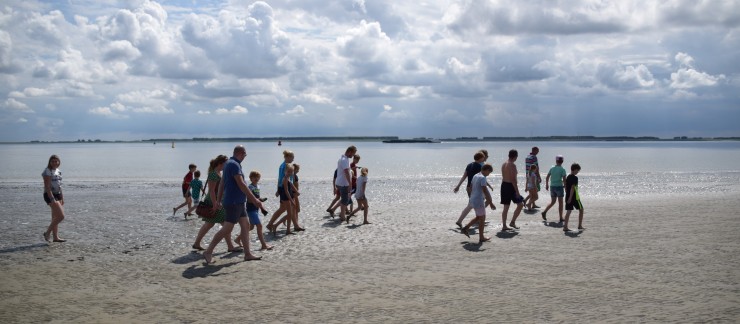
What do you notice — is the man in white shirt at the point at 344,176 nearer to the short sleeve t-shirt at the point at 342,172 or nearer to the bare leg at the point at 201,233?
the short sleeve t-shirt at the point at 342,172

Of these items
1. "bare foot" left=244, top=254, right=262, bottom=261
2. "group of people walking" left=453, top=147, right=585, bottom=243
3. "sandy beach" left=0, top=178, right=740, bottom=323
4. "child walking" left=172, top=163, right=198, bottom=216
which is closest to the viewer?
"sandy beach" left=0, top=178, right=740, bottom=323

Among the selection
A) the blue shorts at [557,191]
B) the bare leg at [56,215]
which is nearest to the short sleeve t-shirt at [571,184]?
the blue shorts at [557,191]

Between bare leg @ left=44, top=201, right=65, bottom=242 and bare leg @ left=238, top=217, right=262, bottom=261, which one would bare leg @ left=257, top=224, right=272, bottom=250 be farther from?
bare leg @ left=44, top=201, right=65, bottom=242

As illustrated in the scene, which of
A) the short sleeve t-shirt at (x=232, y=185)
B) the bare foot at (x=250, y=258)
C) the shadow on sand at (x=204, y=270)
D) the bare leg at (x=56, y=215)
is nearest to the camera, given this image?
the shadow on sand at (x=204, y=270)

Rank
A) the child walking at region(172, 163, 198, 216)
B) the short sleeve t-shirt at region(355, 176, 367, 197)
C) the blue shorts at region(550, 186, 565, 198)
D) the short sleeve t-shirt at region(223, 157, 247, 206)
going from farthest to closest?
the child walking at region(172, 163, 198, 216) < the blue shorts at region(550, 186, 565, 198) < the short sleeve t-shirt at region(355, 176, 367, 197) < the short sleeve t-shirt at region(223, 157, 247, 206)

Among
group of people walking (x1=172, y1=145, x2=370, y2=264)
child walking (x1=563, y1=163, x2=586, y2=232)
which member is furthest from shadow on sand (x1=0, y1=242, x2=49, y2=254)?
child walking (x1=563, y1=163, x2=586, y2=232)

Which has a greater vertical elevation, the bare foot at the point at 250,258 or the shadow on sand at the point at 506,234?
the bare foot at the point at 250,258

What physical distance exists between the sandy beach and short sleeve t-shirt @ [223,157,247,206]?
Result: 3.67ft

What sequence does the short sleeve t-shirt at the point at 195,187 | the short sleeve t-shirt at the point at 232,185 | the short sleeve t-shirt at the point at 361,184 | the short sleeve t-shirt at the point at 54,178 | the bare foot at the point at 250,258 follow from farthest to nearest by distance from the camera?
the short sleeve t-shirt at the point at 195,187, the short sleeve t-shirt at the point at 361,184, the short sleeve t-shirt at the point at 54,178, the bare foot at the point at 250,258, the short sleeve t-shirt at the point at 232,185

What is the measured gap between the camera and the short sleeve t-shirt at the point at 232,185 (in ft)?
29.5

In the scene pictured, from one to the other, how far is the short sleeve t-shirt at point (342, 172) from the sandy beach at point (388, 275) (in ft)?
3.59

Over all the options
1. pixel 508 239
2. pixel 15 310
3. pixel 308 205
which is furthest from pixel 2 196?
pixel 508 239

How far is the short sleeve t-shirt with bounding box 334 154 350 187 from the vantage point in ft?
44.8

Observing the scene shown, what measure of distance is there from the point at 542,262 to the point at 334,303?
13.3ft
